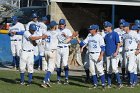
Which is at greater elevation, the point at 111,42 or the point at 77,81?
the point at 111,42

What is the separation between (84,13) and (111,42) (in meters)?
8.84

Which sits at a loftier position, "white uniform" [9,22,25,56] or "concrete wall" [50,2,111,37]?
"concrete wall" [50,2,111,37]

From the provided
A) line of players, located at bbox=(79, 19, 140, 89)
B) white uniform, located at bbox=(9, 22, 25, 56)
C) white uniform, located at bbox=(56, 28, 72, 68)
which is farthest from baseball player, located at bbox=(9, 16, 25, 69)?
line of players, located at bbox=(79, 19, 140, 89)

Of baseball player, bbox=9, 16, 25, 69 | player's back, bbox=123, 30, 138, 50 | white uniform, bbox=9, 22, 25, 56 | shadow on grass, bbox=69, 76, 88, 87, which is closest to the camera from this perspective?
player's back, bbox=123, 30, 138, 50

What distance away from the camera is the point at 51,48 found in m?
13.7

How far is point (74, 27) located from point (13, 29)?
4298mm

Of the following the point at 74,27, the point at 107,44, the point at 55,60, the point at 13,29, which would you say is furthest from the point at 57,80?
the point at 74,27

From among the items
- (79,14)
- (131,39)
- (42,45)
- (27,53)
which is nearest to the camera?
(27,53)

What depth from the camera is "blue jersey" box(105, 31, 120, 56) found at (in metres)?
13.3

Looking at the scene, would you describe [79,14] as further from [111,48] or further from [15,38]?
[111,48]

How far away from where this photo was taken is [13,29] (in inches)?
699

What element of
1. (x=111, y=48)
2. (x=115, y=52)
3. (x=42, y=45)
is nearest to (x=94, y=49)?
(x=111, y=48)

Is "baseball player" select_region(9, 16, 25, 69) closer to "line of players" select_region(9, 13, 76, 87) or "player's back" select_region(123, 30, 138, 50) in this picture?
"line of players" select_region(9, 13, 76, 87)

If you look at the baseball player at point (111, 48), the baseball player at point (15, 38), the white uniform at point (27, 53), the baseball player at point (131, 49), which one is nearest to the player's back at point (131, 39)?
the baseball player at point (131, 49)
